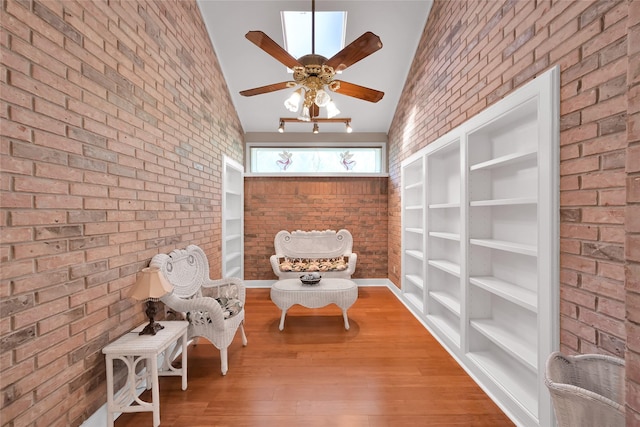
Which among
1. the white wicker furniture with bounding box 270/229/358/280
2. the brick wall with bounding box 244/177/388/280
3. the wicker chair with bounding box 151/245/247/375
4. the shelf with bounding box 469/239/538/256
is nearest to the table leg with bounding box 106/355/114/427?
the wicker chair with bounding box 151/245/247/375

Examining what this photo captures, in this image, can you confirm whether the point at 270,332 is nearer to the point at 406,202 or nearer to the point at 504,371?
the point at 504,371

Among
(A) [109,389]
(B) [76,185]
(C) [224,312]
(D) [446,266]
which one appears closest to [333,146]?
(D) [446,266]

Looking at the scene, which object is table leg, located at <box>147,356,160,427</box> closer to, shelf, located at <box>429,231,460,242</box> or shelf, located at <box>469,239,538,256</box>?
shelf, located at <box>469,239,538,256</box>

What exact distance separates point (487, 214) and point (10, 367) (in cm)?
312

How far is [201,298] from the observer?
2.20 meters

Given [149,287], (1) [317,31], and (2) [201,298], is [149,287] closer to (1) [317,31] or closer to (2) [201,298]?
(2) [201,298]

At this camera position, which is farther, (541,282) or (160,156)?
(160,156)

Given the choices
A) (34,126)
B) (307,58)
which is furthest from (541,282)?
(34,126)

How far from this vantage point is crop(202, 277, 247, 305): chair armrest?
108 inches

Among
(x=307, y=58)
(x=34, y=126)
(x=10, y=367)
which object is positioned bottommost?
(x=10, y=367)

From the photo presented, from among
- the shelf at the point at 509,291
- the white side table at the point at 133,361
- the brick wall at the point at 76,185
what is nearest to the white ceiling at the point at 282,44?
the brick wall at the point at 76,185

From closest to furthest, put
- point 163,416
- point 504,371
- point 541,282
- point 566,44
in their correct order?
1. point 566,44
2. point 541,282
3. point 163,416
4. point 504,371

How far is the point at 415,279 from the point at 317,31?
3483 millimetres

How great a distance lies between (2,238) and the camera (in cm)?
117
